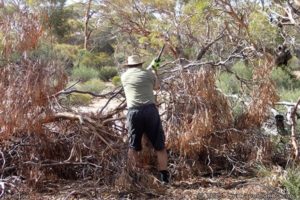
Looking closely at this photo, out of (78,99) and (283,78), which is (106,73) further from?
(78,99)

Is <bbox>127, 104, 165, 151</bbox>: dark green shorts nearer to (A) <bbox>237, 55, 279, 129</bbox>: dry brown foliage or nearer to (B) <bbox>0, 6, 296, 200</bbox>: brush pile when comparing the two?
(B) <bbox>0, 6, 296, 200</bbox>: brush pile

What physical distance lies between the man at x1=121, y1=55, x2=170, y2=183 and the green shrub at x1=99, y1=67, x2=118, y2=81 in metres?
20.6

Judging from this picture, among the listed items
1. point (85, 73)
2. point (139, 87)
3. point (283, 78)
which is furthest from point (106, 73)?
point (139, 87)

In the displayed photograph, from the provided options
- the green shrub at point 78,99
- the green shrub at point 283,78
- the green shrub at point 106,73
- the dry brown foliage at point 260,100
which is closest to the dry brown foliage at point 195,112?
the dry brown foliage at point 260,100

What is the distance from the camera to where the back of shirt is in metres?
5.93

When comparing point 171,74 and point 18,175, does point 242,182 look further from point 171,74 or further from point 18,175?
point 18,175

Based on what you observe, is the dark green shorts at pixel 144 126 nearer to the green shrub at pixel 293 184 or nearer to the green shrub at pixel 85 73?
the green shrub at pixel 293 184

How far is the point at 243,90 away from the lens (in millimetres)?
7031

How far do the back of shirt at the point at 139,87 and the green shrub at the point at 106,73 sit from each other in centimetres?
2054

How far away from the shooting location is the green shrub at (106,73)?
1052 inches

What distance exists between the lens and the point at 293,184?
5.08 metres

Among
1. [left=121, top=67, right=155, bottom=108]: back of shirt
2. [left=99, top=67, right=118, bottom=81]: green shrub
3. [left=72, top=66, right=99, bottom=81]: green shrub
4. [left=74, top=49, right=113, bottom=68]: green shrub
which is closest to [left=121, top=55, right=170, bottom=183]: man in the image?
[left=121, top=67, right=155, bottom=108]: back of shirt

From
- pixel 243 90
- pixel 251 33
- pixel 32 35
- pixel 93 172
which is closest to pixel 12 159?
pixel 93 172

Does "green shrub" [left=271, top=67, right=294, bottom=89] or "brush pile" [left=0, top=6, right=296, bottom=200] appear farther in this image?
"green shrub" [left=271, top=67, right=294, bottom=89]
